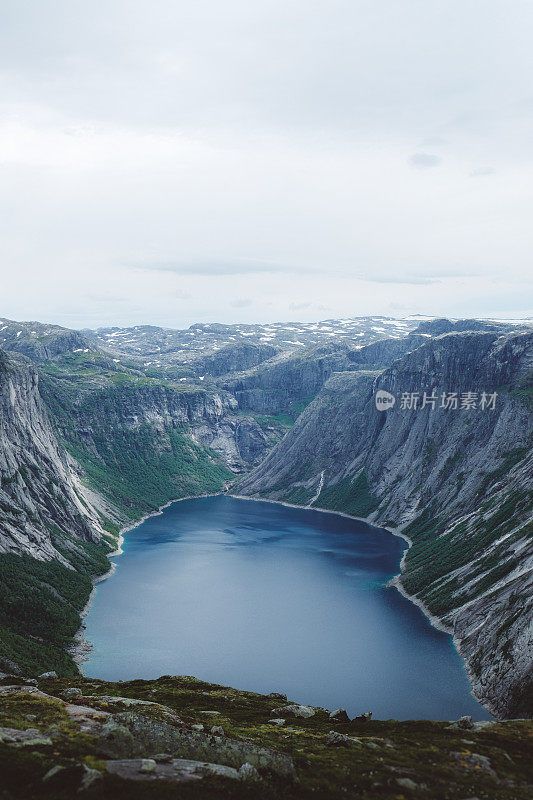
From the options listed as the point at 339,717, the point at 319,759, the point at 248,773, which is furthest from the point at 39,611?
the point at 248,773

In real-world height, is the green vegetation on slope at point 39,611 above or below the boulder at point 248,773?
below

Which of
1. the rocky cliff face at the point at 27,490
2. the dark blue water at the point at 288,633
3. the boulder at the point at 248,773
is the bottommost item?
the dark blue water at the point at 288,633

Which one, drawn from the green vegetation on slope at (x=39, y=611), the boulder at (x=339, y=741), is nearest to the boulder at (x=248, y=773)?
the boulder at (x=339, y=741)

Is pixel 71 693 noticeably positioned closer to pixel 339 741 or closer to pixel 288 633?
pixel 339 741

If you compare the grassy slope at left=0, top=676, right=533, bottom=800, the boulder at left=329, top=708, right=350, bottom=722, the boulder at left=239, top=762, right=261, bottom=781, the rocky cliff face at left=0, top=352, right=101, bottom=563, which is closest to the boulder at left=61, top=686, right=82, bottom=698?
the grassy slope at left=0, top=676, right=533, bottom=800

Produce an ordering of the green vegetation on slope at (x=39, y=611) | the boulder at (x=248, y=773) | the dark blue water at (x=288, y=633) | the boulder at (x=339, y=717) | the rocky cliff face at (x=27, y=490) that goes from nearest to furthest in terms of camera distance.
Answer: the boulder at (x=248, y=773) → the boulder at (x=339, y=717) → the dark blue water at (x=288, y=633) → the green vegetation on slope at (x=39, y=611) → the rocky cliff face at (x=27, y=490)

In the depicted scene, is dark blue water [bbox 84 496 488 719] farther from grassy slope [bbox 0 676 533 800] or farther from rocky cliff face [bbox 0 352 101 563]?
grassy slope [bbox 0 676 533 800]

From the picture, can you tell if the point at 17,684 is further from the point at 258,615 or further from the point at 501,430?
the point at 501,430

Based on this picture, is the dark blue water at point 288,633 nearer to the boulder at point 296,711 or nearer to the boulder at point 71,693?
the boulder at point 296,711
